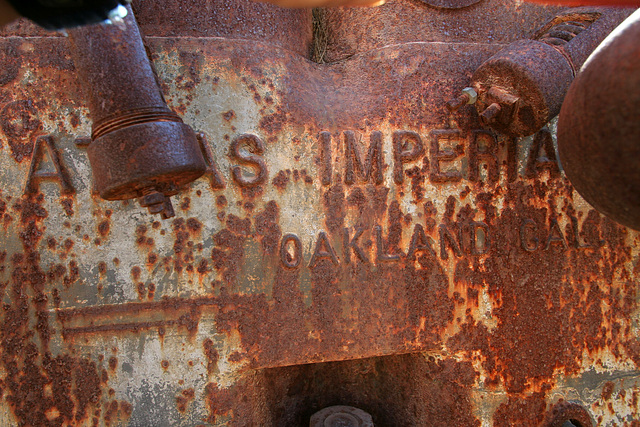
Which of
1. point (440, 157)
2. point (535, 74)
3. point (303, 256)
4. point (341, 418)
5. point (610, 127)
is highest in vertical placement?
point (535, 74)

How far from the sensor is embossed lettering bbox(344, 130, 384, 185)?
129 centimetres

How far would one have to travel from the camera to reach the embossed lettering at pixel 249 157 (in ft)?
4.00

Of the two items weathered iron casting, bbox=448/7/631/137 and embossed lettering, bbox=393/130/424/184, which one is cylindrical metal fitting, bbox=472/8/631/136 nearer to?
weathered iron casting, bbox=448/7/631/137

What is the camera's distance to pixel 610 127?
2.09 feet

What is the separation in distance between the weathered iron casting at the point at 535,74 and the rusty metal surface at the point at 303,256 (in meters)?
0.11

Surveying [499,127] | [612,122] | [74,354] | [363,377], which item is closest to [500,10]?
[499,127]

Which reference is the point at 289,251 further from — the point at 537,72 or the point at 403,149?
the point at 537,72

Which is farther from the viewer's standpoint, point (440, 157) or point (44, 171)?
point (440, 157)

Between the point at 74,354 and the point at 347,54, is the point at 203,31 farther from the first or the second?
the point at 74,354

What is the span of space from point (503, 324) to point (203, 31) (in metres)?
1.40

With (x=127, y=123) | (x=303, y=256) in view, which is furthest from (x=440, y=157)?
(x=127, y=123)

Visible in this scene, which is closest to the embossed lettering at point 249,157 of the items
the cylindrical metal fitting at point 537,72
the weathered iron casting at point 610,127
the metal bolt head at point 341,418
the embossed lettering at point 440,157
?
the embossed lettering at point 440,157

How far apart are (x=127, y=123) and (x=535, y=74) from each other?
110 centimetres

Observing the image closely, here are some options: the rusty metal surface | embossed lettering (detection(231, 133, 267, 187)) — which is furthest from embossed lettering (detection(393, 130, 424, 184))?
embossed lettering (detection(231, 133, 267, 187))
